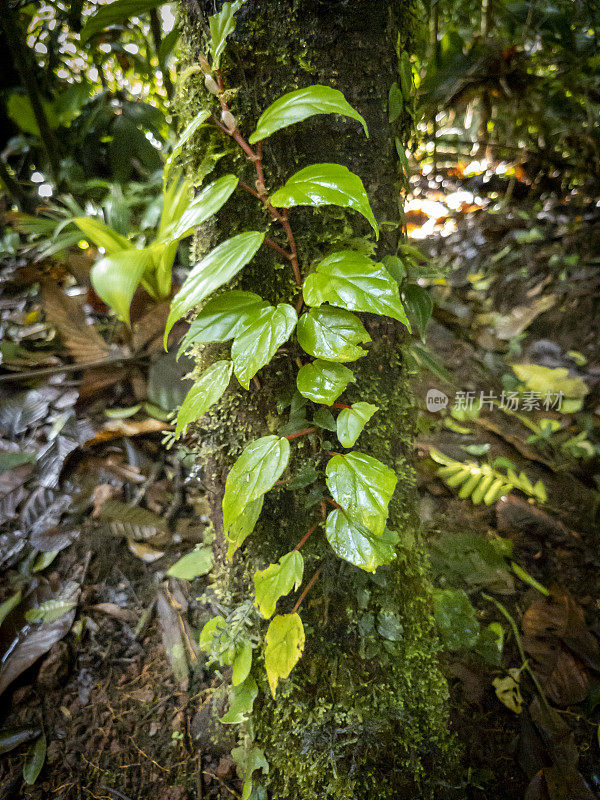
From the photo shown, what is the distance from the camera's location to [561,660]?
3.81ft

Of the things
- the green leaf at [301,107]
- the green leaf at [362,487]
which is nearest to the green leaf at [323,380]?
the green leaf at [362,487]

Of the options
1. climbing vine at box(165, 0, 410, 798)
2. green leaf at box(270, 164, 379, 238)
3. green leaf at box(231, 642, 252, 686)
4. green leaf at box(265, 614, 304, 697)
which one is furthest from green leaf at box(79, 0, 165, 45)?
green leaf at box(231, 642, 252, 686)

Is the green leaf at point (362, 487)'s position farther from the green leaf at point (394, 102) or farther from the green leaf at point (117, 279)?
the green leaf at point (117, 279)

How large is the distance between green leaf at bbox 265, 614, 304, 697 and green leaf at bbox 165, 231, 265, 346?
584 millimetres

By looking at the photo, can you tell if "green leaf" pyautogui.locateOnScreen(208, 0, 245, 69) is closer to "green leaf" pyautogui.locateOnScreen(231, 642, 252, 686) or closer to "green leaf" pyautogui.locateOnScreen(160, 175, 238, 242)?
"green leaf" pyautogui.locateOnScreen(160, 175, 238, 242)

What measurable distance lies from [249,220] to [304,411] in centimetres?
39

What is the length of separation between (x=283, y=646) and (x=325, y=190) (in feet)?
2.63

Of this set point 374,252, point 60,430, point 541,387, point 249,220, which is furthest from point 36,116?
point 541,387

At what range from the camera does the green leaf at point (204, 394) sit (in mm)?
745

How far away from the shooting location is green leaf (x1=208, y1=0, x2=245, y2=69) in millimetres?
637

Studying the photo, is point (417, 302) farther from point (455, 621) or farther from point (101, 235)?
point (101, 235)

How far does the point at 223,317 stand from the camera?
0.75 meters

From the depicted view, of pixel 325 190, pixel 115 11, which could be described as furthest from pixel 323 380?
pixel 115 11

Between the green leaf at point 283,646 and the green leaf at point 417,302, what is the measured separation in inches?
27.5
